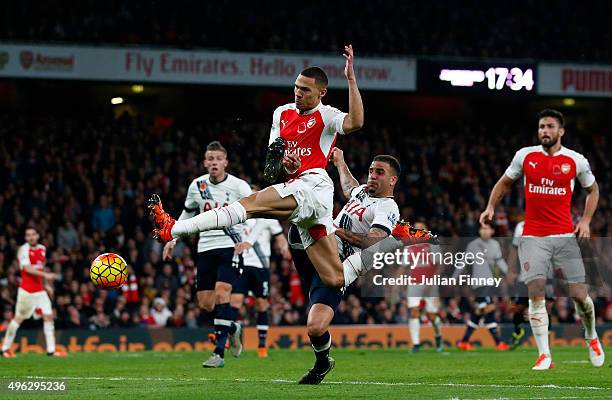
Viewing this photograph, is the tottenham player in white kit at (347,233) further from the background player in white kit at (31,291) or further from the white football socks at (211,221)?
the background player in white kit at (31,291)

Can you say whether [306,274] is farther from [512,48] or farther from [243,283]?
[512,48]

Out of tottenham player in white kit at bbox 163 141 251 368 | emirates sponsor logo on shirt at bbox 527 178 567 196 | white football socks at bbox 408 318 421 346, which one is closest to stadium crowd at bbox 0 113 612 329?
white football socks at bbox 408 318 421 346

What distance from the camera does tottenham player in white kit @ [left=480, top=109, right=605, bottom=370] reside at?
11.8 m

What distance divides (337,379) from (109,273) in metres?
2.54

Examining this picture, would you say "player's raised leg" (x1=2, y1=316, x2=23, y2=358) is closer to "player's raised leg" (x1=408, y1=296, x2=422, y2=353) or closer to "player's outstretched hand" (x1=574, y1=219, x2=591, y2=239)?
"player's raised leg" (x1=408, y1=296, x2=422, y2=353)

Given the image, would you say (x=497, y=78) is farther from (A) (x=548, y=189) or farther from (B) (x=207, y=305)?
(A) (x=548, y=189)

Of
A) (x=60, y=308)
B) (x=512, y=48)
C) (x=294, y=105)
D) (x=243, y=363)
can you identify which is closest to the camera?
(x=294, y=105)

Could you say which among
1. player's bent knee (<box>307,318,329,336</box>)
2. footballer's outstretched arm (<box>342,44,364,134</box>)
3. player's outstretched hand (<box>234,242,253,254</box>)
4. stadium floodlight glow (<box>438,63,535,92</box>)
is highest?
stadium floodlight glow (<box>438,63,535,92</box>)

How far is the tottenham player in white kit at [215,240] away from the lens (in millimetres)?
13578

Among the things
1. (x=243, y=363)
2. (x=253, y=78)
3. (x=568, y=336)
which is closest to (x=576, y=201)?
(x=568, y=336)

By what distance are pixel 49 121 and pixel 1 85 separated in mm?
4573

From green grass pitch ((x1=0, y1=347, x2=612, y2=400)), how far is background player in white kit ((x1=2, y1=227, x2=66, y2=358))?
2.80 metres

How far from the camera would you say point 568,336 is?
23578mm

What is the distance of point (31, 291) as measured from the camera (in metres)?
18.0
